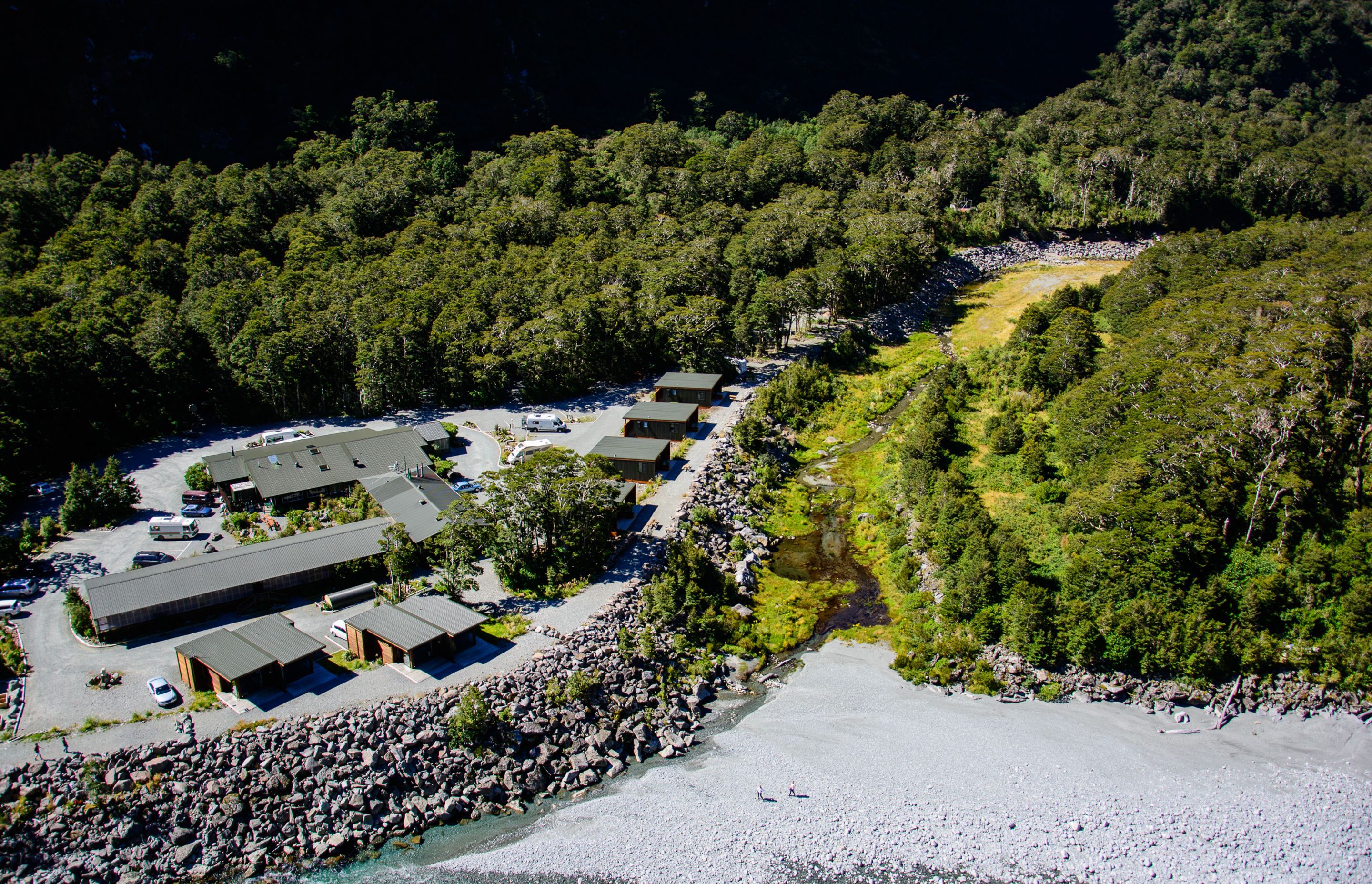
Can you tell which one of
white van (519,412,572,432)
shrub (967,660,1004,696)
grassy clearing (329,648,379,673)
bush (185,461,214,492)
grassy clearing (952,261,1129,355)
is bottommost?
shrub (967,660,1004,696)

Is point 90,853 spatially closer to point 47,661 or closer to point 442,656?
point 47,661

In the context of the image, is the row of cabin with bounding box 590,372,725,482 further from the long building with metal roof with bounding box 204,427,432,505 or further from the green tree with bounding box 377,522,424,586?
the green tree with bounding box 377,522,424,586

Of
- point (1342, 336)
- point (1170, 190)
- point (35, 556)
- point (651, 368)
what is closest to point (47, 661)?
point (35, 556)

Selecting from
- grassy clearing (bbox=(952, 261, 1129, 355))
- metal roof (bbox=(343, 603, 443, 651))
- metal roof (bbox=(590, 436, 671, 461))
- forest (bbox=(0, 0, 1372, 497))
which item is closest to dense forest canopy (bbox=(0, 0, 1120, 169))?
forest (bbox=(0, 0, 1372, 497))

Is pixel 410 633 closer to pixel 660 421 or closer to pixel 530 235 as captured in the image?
pixel 660 421

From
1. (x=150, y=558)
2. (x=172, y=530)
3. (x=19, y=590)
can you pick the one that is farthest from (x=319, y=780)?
(x=172, y=530)
